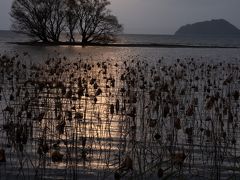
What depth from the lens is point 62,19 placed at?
65.9 meters

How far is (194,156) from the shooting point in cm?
693

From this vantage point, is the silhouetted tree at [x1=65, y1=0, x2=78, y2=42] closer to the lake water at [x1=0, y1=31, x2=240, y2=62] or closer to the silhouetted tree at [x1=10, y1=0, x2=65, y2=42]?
the silhouetted tree at [x1=10, y1=0, x2=65, y2=42]

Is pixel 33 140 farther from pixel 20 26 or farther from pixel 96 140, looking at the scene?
pixel 20 26

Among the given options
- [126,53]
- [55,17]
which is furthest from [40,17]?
[126,53]

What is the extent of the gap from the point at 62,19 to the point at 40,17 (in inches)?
138

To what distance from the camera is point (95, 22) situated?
66.6 meters

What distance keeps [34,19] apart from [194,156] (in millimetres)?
59262

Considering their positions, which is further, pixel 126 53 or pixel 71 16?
A: pixel 71 16

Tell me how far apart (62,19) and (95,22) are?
4360 mm

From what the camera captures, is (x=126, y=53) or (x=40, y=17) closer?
(x=126, y=53)

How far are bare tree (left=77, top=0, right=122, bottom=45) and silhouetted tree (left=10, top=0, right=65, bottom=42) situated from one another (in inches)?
107

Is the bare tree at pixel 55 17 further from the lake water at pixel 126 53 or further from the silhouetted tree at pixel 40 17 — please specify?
the lake water at pixel 126 53

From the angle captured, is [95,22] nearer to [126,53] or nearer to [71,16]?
[71,16]

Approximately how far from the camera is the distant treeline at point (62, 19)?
210ft
